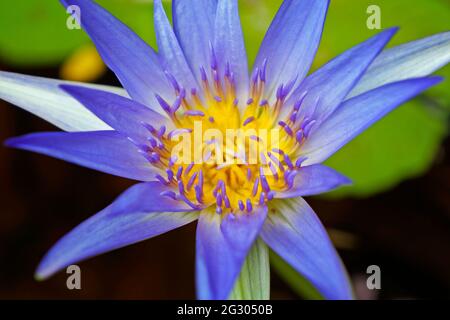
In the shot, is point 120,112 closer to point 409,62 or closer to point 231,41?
point 231,41

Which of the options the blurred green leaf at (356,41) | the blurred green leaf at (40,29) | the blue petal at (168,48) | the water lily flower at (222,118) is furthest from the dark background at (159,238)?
the blue petal at (168,48)

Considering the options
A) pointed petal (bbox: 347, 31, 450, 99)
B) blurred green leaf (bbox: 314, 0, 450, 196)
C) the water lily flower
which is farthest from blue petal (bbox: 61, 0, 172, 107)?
blurred green leaf (bbox: 314, 0, 450, 196)

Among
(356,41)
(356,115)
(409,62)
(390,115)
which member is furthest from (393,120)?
(356,115)

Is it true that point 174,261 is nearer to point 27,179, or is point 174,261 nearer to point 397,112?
point 27,179

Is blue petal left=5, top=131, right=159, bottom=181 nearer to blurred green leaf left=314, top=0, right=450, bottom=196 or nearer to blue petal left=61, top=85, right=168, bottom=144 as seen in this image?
blue petal left=61, top=85, right=168, bottom=144

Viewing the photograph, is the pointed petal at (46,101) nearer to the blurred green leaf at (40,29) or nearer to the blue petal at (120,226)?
the blue petal at (120,226)

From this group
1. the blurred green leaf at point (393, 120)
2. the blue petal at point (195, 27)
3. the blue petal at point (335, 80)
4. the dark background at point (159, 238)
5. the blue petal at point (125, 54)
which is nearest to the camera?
the blue petal at point (335, 80)

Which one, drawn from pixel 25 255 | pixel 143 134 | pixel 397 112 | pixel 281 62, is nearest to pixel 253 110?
pixel 281 62
